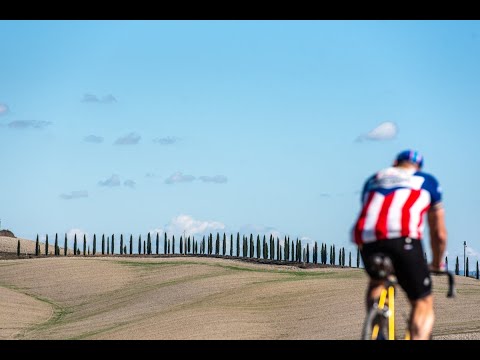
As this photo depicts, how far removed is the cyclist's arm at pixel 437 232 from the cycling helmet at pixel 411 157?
411 mm

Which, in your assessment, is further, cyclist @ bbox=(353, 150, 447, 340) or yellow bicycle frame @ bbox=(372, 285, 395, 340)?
yellow bicycle frame @ bbox=(372, 285, 395, 340)

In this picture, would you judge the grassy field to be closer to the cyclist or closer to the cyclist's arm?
the cyclist's arm

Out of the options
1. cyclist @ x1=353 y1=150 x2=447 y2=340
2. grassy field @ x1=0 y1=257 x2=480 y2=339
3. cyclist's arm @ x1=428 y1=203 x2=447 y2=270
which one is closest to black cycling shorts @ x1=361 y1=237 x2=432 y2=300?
cyclist @ x1=353 y1=150 x2=447 y2=340

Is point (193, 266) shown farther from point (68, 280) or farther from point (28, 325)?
point (28, 325)

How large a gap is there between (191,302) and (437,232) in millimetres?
27855

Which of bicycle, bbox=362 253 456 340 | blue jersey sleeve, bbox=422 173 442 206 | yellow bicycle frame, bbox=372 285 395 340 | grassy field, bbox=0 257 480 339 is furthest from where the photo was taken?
grassy field, bbox=0 257 480 339

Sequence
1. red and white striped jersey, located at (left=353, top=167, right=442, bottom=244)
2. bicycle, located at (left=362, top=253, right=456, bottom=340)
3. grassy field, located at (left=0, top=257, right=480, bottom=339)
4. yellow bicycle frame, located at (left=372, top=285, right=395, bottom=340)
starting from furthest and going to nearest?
grassy field, located at (left=0, top=257, right=480, bottom=339)
yellow bicycle frame, located at (left=372, top=285, right=395, bottom=340)
red and white striped jersey, located at (left=353, top=167, right=442, bottom=244)
bicycle, located at (left=362, top=253, right=456, bottom=340)

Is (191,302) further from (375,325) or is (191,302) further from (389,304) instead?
(375,325)

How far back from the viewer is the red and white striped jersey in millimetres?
8352

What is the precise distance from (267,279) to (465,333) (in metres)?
21.6

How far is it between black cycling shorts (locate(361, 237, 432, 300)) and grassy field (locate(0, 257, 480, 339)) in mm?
11496

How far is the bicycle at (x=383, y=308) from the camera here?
813 centimetres

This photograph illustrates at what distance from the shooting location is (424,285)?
848cm

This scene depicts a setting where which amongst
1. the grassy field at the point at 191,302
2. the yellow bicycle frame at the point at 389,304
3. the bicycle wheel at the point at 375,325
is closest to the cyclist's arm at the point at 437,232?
the yellow bicycle frame at the point at 389,304
